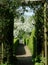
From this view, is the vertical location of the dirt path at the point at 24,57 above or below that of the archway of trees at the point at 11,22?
below

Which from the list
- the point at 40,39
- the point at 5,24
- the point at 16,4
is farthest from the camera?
the point at 40,39

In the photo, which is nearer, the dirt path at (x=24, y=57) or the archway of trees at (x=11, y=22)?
the archway of trees at (x=11, y=22)

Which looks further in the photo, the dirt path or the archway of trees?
the dirt path

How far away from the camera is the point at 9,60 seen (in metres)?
11.7

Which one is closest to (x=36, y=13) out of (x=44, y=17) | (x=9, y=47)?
(x=44, y=17)

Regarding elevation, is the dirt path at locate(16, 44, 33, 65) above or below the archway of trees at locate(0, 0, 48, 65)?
below

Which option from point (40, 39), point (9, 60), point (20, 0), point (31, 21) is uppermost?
point (20, 0)

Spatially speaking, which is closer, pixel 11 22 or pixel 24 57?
pixel 11 22

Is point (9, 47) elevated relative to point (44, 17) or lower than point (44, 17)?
lower

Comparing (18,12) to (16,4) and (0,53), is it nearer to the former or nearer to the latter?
(16,4)

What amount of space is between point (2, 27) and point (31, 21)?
4.87ft

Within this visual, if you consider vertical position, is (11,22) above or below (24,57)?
above

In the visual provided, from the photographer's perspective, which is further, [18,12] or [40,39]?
[40,39]

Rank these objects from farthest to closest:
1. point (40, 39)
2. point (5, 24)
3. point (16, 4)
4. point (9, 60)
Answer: point (40, 39), point (9, 60), point (5, 24), point (16, 4)
